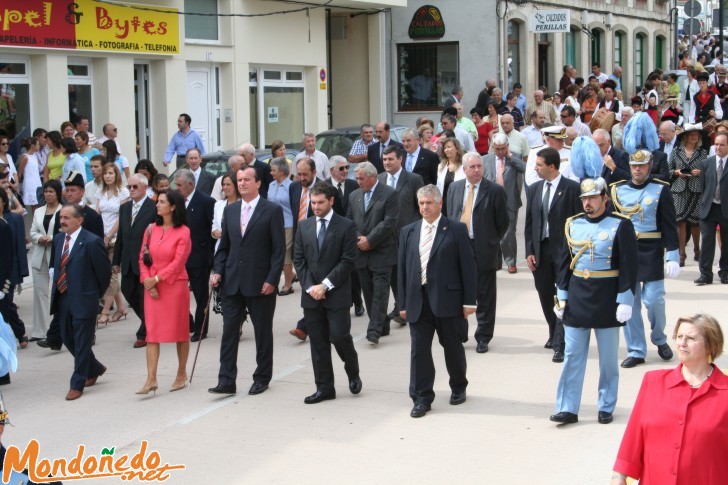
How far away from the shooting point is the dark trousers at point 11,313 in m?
11.6

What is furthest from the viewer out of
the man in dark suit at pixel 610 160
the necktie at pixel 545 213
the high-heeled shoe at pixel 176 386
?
the man in dark suit at pixel 610 160

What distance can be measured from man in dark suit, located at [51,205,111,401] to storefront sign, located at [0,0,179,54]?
379 inches

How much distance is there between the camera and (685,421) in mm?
5227

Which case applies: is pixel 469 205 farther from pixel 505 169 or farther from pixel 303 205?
pixel 505 169

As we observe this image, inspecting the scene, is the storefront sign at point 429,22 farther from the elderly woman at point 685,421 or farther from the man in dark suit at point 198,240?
the elderly woman at point 685,421

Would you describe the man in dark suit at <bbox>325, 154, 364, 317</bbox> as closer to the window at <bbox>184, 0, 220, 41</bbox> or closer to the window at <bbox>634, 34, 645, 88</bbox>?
the window at <bbox>184, 0, 220, 41</bbox>

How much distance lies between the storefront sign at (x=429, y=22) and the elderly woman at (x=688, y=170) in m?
17.1

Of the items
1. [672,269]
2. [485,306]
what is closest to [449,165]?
[485,306]

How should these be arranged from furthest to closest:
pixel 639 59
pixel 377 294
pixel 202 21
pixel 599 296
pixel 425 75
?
pixel 639 59, pixel 425 75, pixel 202 21, pixel 377 294, pixel 599 296

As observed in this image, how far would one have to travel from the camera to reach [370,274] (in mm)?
11906

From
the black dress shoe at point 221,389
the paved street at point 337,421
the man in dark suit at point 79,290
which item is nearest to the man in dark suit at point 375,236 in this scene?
the paved street at point 337,421

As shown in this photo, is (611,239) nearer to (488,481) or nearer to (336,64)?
(488,481)

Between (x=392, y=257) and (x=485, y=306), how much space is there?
3.67 ft

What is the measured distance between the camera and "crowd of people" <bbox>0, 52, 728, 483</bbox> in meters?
8.59
